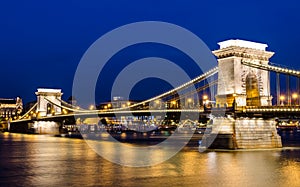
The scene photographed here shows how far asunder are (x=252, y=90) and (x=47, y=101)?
2524 inches

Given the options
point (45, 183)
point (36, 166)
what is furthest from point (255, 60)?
point (45, 183)

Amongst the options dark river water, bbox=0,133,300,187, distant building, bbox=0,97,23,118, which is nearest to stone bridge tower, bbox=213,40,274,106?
dark river water, bbox=0,133,300,187

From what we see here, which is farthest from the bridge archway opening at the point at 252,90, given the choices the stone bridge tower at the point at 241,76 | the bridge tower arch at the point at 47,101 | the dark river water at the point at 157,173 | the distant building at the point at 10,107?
the distant building at the point at 10,107

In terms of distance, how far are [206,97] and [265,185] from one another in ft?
87.7

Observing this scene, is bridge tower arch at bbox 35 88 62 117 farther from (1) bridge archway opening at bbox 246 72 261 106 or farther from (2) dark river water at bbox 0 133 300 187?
(2) dark river water at bbox 0 133 300 187

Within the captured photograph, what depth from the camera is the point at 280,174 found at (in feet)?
66.4

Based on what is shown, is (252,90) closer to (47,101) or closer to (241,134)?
(241,134)

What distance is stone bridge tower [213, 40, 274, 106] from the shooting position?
3578cm

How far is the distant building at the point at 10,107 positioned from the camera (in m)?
163

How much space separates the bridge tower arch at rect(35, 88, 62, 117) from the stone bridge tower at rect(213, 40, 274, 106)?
61.2 m

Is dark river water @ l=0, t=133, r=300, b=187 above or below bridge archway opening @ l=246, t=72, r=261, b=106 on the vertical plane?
below

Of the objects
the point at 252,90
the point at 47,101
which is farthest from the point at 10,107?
the point at 252,90

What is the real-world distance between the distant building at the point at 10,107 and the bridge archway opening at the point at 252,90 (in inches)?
5187

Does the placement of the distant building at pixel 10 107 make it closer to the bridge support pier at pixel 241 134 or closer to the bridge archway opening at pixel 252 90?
the bridge archway opening at pixel 252 90
